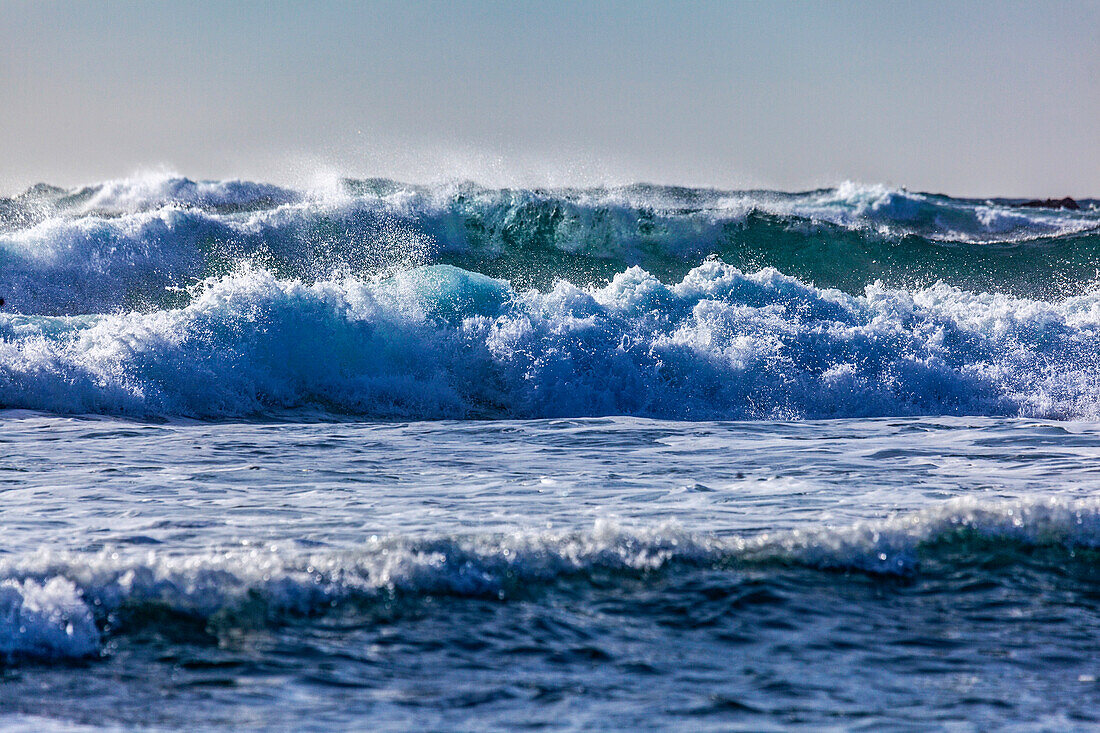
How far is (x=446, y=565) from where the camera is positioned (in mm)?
3783

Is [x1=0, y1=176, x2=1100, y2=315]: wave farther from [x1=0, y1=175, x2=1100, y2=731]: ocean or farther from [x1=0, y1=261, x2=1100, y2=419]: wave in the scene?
[x1=0, y1=261, x2=1100, y2=419]: wave

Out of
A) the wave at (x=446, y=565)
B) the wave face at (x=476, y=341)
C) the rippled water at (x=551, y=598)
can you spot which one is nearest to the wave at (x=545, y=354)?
the wave face at (x=476, y=341)

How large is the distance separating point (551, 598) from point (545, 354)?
6.18 metres

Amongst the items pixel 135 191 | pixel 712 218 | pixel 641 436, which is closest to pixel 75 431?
pixel 641 436

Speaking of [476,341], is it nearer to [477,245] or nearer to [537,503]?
[537,503]

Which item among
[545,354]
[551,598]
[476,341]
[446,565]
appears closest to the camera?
[551,598]

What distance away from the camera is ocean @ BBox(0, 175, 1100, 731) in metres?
3.00

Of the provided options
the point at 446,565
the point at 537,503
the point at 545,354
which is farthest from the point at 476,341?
the point at 446,565

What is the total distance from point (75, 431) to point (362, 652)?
4.86m

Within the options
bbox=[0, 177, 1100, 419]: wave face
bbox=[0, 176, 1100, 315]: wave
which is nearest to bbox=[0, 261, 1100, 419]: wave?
bbox=[0, 177, 1100, 419]: wave face

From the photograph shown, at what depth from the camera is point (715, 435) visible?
7379 millimetres

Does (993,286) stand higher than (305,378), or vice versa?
(993,286)

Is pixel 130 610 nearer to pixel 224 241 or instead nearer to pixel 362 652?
pixel 362 652

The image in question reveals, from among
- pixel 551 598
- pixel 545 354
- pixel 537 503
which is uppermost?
pixel 545 354
